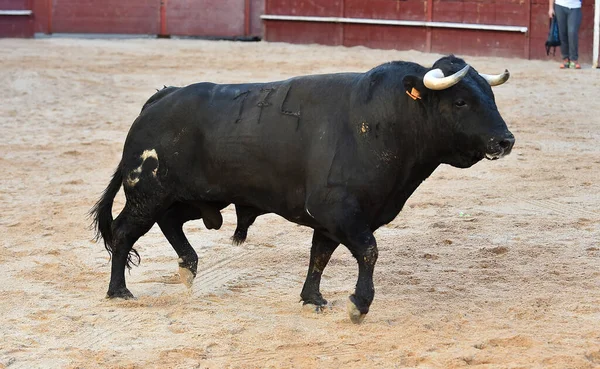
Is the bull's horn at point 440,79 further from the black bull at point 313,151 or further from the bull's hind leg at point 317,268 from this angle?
the bull's hind leg at point 317,268

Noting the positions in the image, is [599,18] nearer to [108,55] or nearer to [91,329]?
[108,55]

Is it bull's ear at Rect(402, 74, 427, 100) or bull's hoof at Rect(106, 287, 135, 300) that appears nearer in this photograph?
bull's ear at Rect(402, 74, 427, 100)

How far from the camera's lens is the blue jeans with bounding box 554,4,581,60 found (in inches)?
578

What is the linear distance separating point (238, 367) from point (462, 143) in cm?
147

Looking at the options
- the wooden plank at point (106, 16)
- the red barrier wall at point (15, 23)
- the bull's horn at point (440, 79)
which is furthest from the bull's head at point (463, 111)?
the wooden plank at point (106, 16)

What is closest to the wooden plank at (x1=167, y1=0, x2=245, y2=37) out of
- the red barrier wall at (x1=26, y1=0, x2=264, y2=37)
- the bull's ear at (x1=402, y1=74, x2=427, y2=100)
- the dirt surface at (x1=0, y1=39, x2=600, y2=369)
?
the red barrier wall at (x1=26, y1=0, x2=264, y2=37)

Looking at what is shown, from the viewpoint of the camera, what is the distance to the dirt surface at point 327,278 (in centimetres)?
472

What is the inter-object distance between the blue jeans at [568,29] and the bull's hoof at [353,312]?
1062 centimetres

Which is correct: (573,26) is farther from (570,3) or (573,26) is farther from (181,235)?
(181,235)

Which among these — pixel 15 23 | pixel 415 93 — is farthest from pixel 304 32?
pixel 415 93

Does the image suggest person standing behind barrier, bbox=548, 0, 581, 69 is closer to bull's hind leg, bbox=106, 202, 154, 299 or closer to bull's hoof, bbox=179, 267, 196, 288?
bull's hoof, bbox=179, 267, 196, 288

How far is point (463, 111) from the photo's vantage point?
4844 millimetres

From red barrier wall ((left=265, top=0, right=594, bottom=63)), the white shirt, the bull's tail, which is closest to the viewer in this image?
the bull's tail

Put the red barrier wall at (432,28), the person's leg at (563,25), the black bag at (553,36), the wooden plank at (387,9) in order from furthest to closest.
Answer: the wooden plank at (387,9) → the red barrier wall at (432,28) → the black bag at (553,36) → the person's leg at (563,25)
